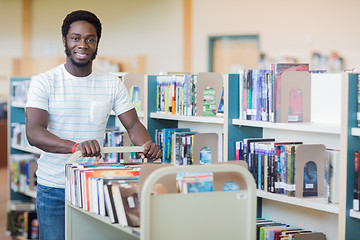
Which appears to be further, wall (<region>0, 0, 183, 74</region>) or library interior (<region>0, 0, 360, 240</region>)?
Answer: wall (<region>0, 0, 183, 74</region>)

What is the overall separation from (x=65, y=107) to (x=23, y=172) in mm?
2984

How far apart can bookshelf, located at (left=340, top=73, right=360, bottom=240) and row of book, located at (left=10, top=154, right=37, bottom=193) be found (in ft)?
11.5

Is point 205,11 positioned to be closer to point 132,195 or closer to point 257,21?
point 257,21

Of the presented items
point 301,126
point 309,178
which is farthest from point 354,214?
point 301,126

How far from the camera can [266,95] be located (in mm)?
3404

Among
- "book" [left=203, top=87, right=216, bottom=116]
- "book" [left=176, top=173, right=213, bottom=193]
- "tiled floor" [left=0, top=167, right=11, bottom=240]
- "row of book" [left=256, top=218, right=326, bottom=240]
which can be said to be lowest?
"tiled floor" [left=0, top=167, right=11, bottom=240]

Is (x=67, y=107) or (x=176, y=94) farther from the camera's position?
(x=176, y=94)

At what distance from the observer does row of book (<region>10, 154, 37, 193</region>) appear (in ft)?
18.7

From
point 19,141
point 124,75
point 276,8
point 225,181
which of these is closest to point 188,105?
point 124,75

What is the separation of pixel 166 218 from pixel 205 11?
8261mm

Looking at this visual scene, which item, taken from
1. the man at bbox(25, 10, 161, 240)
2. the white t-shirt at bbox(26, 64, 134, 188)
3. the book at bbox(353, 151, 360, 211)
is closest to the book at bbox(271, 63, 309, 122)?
the book at bbox(353, 151, 360, 211)

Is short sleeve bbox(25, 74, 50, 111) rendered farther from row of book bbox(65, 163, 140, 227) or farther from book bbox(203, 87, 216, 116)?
book bbox(203, 87, 216, 116)

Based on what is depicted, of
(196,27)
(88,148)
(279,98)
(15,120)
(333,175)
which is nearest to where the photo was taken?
(88,148)

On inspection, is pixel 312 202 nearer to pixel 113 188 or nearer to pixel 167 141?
pixel 113 188
